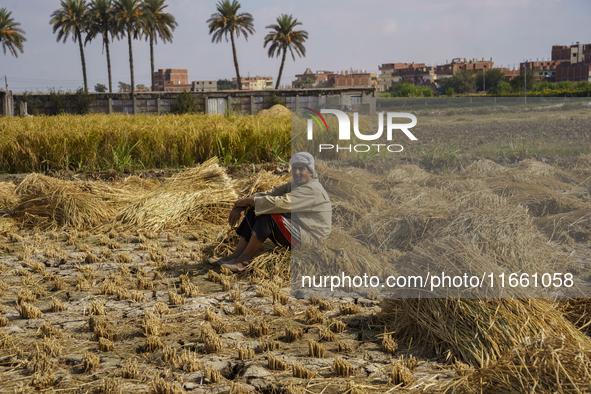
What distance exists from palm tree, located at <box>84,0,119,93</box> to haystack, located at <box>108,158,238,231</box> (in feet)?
116

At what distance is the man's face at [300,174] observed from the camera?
13.8ft

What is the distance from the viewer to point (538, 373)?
7.37 ft

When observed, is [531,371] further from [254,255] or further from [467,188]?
[467,188]

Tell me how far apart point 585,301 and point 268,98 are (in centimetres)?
3081

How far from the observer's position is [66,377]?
272 centimetres

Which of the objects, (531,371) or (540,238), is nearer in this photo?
(531,371)

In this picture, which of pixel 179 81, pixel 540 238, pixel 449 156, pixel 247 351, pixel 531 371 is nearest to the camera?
pixel 531 371

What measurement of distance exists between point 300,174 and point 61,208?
379 cm

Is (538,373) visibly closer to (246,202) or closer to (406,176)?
(246,202)

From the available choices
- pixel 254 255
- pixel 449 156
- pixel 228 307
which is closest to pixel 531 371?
pixel 228 307

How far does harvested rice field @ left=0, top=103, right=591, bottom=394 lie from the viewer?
2637 millimetres

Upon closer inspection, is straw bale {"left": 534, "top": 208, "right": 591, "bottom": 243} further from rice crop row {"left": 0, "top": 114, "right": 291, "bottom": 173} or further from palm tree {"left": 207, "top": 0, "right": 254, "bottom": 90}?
palm tree {"left": 207, "top": 0, "right": 254, "bottom": 90}

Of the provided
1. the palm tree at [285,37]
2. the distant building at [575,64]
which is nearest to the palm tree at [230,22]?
the palm tree at [285,37]

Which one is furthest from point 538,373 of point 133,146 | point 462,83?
point 462,83
